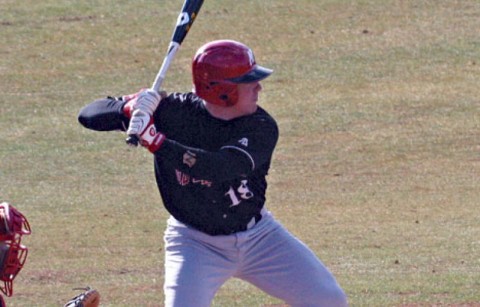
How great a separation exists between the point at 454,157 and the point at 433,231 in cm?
316

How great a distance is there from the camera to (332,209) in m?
12.0

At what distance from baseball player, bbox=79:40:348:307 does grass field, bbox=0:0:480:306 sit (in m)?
2.22

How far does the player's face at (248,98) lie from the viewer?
6.20m

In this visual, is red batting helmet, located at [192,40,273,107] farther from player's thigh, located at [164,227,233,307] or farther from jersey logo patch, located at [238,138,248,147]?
player's thigh, located at [164,227,233,307]

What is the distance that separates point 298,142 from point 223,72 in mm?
8403

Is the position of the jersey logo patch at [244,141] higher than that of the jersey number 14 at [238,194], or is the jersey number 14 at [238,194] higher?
the jersey logo patch at [244,141]

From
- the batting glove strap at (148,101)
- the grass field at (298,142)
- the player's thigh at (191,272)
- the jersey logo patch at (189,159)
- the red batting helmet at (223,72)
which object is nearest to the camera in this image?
the jersey logo patch at (189,159)

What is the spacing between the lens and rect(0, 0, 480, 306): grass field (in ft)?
31.4

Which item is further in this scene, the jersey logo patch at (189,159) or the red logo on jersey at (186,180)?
the red logo on jersey at (186,180)

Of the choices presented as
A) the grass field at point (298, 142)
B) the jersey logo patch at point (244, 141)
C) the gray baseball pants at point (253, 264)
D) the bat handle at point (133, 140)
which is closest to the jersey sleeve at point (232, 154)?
the jersey logo patch at point (244, 141)

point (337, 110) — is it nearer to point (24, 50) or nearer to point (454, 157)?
point (454, 157)

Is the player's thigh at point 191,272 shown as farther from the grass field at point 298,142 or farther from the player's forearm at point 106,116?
the grass field at point 298,142

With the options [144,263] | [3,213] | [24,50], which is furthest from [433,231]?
[24,50]

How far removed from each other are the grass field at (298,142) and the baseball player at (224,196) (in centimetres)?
222
